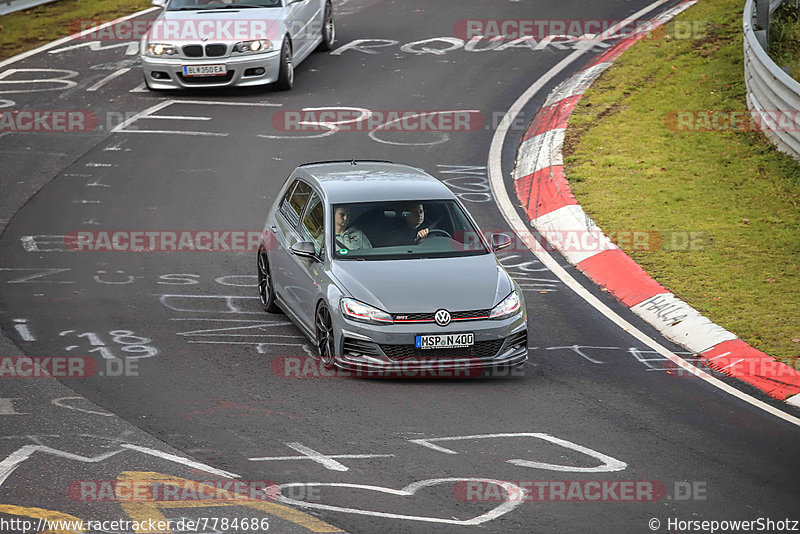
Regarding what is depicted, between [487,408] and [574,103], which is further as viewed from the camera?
[574,103]

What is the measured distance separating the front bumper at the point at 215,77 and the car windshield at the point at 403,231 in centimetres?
898

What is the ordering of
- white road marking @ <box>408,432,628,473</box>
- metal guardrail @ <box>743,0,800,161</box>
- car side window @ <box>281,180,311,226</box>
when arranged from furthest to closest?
1. metal guardrail @ <box>743,0,800,161</box>
2. car side window @ <box>281,180,311,226</box>
3. white road marking @ <box>408,432,628,473</box>

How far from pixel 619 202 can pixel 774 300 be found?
3.56m

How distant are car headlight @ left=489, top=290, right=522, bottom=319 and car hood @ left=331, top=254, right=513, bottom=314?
1.9 inches

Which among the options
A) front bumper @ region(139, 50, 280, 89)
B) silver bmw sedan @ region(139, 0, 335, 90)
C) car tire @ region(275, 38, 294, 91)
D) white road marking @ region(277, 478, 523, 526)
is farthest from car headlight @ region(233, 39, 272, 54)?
white road marking @ region(277, 478, 523, 526)

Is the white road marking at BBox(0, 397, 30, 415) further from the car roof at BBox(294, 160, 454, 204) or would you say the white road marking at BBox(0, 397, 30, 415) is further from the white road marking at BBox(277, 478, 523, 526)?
the car roof at BBox(294, 160, 454, 204)

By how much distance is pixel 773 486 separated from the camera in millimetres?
8266

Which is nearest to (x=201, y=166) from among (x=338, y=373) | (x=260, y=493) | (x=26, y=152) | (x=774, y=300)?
(x=26, y=152)

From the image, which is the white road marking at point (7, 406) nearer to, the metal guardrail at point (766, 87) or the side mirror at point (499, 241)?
the side mirror at point (499, 241)

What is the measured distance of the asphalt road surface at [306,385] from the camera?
8.01 m

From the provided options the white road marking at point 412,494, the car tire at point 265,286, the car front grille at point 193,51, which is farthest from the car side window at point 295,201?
the car front grille at point 193,51

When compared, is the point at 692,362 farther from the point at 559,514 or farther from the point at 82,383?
the point at 82,383

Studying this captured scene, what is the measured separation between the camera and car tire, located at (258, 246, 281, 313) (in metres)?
12.3

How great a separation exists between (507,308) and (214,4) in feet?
39.1
